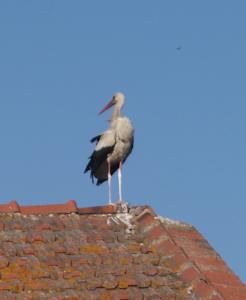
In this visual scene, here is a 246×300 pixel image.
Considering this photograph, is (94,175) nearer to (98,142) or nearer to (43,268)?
(98,142)

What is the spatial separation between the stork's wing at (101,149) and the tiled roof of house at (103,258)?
1524mm

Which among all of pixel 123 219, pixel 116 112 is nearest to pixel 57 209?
pixel 123 219

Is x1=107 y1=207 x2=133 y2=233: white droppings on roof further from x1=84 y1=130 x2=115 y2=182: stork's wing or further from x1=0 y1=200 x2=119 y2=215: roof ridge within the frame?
x1=84 y1=130 x2=115 y2=182: stork's wing

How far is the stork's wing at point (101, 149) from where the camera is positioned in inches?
526

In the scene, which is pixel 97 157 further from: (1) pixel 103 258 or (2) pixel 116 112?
(1) pixel 103 258

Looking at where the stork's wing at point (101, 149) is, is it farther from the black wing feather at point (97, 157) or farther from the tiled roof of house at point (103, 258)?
the tiled roof of house at point (103, 258)

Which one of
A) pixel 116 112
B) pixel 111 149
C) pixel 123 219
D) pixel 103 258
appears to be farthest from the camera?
pixel 116 112

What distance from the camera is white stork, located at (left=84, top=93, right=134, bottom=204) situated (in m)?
13.4

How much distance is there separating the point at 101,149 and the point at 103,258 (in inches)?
107

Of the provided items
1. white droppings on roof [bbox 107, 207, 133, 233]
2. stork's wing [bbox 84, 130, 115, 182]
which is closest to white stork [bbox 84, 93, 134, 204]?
stork's wing [bbox 84, 130, 115, 182]

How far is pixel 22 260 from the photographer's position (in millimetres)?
10539

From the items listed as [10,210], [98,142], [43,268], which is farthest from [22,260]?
[98,142]

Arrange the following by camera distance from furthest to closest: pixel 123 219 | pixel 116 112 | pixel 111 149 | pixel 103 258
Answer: pixel 116 112
pixel 111 149
pixel 123 219
pixel 103 258

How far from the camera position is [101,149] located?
13391 mm
